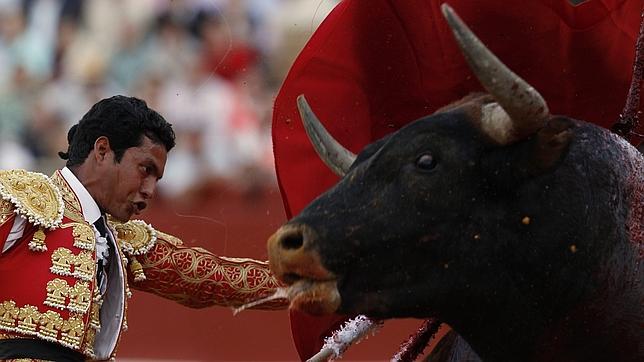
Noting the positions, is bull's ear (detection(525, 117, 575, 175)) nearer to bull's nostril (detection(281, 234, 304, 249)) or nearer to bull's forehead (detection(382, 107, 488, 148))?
bull's forehead (detection(382, 107, 488, 148))

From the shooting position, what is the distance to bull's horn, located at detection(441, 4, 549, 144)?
2.30 metres

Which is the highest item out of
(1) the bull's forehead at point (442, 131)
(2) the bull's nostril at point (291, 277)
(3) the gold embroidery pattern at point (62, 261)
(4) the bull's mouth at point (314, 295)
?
(3) the gold embroidery pattern at point (62, 261)

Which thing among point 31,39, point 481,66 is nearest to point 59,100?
point 31,39

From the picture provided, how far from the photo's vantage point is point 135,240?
3.52 m

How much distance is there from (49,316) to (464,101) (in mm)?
1100

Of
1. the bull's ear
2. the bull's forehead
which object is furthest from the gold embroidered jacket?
the bull's ear

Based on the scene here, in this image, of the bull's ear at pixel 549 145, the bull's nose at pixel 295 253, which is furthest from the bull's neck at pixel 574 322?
the bull's nose at pixel 295 253

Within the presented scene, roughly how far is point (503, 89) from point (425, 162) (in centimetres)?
21

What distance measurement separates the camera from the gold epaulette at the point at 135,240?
3479 millimetres

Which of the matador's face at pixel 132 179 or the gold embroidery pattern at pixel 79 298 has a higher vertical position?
the matador's face at pixel 132 179

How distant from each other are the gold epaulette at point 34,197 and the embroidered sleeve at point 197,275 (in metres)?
0.35

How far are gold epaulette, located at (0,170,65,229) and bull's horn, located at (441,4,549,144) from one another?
1.16m

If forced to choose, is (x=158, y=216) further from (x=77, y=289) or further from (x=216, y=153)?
(x=77, y=289)

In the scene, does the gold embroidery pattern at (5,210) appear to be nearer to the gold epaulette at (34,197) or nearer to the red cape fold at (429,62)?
the gold epaulette at (34,197)
